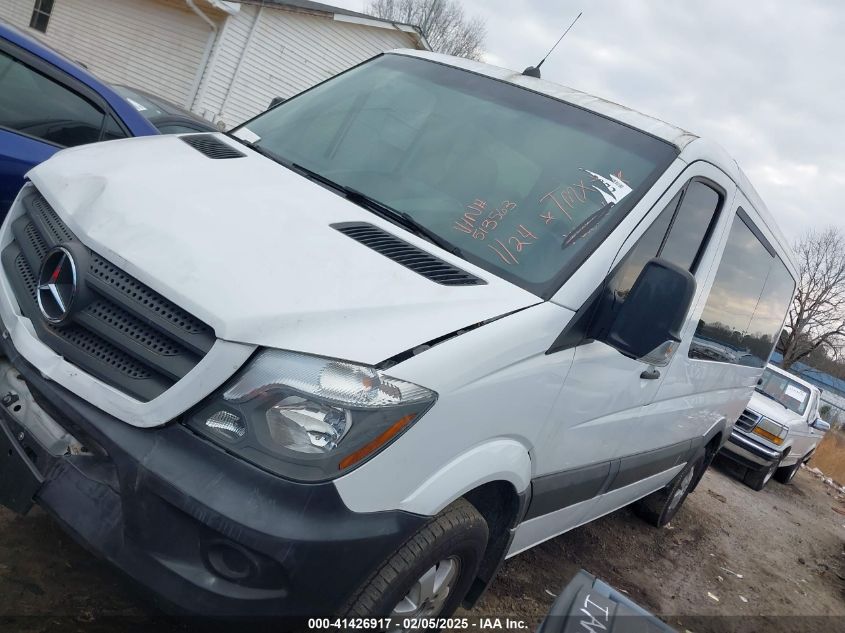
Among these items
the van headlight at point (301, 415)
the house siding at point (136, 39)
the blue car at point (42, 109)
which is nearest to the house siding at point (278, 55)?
the house siding at point (136, 39)

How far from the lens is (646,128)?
3402 mm

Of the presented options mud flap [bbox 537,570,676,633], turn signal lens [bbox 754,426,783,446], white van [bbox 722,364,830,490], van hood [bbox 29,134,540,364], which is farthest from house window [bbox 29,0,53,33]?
mud flap [bbox 537,570,676,633]

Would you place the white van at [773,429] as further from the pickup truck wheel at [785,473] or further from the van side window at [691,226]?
the van side window at [691,226]

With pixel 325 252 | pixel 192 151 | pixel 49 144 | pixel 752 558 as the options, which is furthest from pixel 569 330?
pixel 752 558

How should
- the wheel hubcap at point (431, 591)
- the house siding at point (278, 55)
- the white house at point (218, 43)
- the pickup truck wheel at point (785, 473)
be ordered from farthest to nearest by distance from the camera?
the house siding at point (278, 55) → the white house at point (218, 43) → the pickup truck wheel at point (785, 473) → the wheel hubcap at point (431, 591)

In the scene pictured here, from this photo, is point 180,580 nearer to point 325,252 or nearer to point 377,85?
point 325,252

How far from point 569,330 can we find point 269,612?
1.43 metres

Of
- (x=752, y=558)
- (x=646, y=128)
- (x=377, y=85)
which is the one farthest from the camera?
(x=752, y=558)

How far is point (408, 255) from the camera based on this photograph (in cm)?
262

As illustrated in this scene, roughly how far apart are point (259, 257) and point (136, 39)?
1998cm

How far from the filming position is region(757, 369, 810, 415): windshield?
11719 mm

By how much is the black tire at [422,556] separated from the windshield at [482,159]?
0.87 meters

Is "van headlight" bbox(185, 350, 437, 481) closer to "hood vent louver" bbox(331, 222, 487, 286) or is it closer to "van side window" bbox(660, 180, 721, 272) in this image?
"hood vent louver" bbox(331, 222, 487, 286)

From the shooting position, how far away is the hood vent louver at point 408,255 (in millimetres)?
2547
